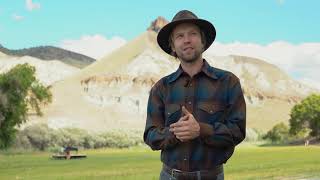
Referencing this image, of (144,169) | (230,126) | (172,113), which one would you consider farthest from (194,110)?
(144,169)

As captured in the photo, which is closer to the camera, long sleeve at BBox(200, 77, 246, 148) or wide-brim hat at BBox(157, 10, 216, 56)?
long sleeve at BBox(200, 77, 246, 148)

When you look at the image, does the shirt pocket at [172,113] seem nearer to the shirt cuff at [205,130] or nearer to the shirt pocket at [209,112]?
the shirt pocket at [209,112]

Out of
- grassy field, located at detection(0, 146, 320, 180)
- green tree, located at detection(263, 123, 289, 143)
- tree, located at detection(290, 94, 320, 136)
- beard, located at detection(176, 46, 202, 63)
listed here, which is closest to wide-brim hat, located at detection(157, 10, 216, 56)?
beard, located at detection(176, 46, 202, 63)

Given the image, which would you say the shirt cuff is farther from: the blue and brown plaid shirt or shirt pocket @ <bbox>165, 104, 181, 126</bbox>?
shirt pocket @ <bbox>165, 104, 181, 126</bbox>

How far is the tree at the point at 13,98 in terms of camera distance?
2445 inches

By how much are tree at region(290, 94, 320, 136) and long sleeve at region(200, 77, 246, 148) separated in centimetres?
10175

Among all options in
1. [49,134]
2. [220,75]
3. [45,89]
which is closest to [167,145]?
[220,75]

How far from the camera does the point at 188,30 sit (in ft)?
15.7

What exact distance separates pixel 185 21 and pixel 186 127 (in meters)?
0.98

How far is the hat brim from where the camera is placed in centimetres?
480

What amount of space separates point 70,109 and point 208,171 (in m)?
195

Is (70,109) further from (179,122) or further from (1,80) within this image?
(179,122)

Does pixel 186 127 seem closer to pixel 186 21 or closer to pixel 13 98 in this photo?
pixel 186 21

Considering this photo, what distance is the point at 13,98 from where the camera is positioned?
206ft
